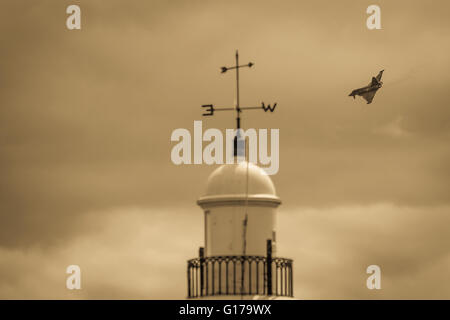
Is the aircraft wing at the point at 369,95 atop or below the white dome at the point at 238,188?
atop

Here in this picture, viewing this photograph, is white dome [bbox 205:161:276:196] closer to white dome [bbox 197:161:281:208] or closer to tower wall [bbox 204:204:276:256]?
white dome [bbox 197:161:281:208]

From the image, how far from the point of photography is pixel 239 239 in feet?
205

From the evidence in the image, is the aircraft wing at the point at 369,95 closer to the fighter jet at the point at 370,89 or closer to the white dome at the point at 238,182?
the fighter jet at the point at 370,89

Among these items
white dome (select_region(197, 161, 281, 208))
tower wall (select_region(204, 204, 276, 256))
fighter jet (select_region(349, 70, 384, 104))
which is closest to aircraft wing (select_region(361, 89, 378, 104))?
fighter jet (select_region(349, 70, 384, 104))

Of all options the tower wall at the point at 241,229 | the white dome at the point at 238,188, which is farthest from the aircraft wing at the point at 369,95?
the tower wall at the point at 241,229

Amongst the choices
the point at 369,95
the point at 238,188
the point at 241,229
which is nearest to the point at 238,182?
the point at 238,188

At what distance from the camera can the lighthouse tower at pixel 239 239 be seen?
62.1m

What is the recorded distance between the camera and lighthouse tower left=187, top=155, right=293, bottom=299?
204ft

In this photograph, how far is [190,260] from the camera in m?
62.3

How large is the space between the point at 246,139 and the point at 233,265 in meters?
4.12

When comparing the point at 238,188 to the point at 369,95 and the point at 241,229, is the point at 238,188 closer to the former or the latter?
the point at 241,229
